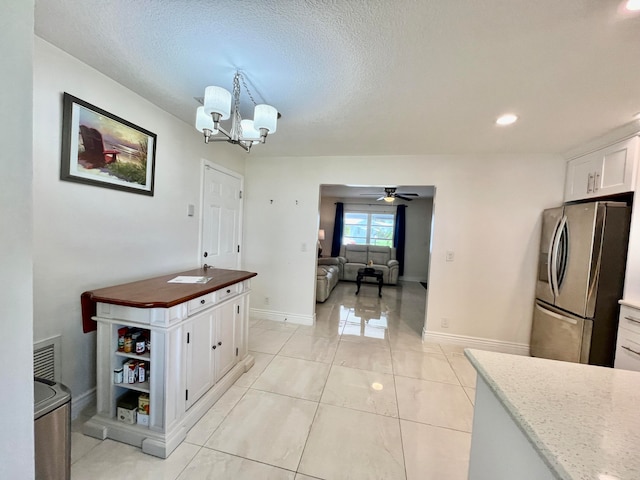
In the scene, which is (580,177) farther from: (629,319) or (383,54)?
(383,54)


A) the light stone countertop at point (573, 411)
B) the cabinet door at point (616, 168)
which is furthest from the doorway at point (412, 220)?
the light stone countertop at point (573, 411)

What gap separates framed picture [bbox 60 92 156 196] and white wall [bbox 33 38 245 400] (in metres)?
0.05

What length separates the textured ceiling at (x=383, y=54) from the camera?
1.18 m

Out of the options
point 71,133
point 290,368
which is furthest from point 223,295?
point 71,133

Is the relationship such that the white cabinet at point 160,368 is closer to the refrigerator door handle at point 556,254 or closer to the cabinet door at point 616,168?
the refrigerator door handle at point 556,254

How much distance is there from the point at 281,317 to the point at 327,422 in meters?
2.03

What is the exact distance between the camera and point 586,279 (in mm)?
2186

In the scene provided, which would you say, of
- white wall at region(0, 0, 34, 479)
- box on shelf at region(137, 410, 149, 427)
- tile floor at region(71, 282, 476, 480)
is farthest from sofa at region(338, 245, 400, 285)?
white wall at region(0, 0, 34, 479)

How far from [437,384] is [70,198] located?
127 inches

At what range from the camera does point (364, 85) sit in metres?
1.76

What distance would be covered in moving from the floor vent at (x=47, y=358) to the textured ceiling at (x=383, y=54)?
5.97ft

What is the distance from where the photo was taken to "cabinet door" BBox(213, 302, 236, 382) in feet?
6.51

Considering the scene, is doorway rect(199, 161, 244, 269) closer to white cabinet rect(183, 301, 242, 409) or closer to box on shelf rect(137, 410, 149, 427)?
white cabinet rect(183, 301, 242, 409)

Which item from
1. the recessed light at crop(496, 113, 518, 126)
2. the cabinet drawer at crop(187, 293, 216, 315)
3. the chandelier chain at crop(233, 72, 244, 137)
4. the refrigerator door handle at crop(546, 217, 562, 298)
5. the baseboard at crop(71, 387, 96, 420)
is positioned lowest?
the baseboard at crop(71, 387, 96, 420)
